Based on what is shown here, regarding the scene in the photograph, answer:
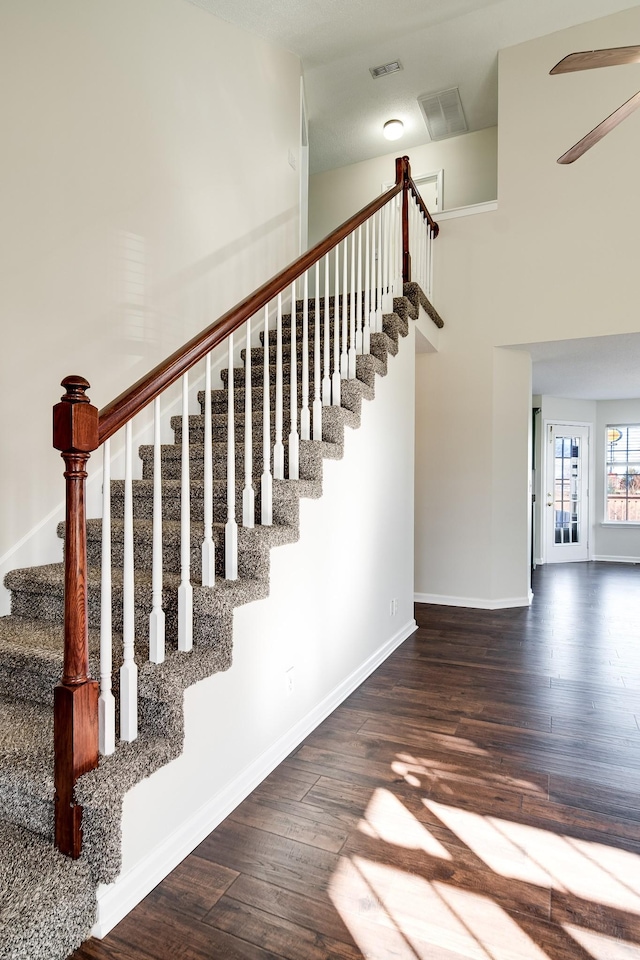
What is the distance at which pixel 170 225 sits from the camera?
3.47 m

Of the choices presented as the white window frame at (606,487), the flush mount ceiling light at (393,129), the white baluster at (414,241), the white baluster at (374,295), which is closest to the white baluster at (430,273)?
the white baluster at (414,241)

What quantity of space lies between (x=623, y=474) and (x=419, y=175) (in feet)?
16.7

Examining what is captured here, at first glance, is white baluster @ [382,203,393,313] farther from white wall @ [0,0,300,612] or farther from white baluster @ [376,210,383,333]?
white wall @ [0,0,300,612]

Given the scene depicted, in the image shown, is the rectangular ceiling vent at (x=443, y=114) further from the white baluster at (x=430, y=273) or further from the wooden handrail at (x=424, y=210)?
the white baluster at (x=430, y=273)

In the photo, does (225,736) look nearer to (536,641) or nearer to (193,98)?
(536,641)

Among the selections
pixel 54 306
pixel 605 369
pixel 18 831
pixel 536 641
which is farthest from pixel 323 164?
pixel 18 831

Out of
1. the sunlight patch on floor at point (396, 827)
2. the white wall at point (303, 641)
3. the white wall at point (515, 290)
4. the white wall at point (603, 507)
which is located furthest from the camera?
the white wall at point (603, 507)

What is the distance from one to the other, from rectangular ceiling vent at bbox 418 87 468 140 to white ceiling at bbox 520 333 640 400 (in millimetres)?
2557

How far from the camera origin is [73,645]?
5.04 ft

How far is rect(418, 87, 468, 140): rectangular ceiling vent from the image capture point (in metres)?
5.51

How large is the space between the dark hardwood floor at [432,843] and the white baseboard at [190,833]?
28mm

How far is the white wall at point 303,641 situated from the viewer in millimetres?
1745

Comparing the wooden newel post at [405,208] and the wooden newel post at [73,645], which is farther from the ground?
the wooden newel post at [405,208]

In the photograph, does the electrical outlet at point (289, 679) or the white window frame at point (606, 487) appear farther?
the white window frame at point (606, 487)
